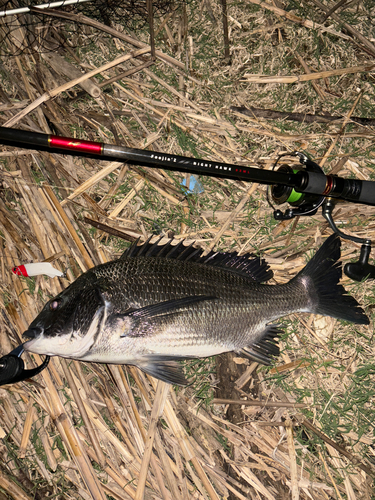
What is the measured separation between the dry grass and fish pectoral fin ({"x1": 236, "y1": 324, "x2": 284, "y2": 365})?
1.15ft

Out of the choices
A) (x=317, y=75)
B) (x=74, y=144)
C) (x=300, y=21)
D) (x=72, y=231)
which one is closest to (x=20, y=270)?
(x=72, y=231)

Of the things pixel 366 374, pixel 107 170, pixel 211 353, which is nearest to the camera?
pixel 211 353

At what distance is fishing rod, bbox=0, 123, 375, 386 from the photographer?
343cm

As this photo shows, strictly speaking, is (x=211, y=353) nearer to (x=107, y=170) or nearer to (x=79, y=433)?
(x=79, y=433)

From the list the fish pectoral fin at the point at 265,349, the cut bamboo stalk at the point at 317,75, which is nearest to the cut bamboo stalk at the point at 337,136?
the cut bamboo stalk at the point at 317,75

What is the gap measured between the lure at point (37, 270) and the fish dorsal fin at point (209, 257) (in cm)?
91

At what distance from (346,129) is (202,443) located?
391cm

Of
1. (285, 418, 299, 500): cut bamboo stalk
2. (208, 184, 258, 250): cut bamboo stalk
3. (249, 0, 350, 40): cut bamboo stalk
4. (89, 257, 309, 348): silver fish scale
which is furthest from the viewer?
(249, 0, 350, 40): cut bamboo stalk

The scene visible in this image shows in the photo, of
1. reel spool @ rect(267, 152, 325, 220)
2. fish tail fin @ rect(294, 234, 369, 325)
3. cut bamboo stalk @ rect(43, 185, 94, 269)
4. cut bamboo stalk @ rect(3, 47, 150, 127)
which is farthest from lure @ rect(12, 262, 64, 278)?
fish tail fin @ rect(294, 234, 369, 325)

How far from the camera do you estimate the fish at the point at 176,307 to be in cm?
343

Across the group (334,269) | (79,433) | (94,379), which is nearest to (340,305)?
(334,269)

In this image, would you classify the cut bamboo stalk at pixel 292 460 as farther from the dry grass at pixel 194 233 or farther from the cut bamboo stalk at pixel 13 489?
the cut bamboo stalk at pixel 13 489

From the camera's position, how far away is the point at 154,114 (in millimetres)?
4566

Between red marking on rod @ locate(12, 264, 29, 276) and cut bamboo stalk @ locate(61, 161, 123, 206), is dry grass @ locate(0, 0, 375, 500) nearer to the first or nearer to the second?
cut bamboo stalk @ locate(61, 161, 123, 206)
